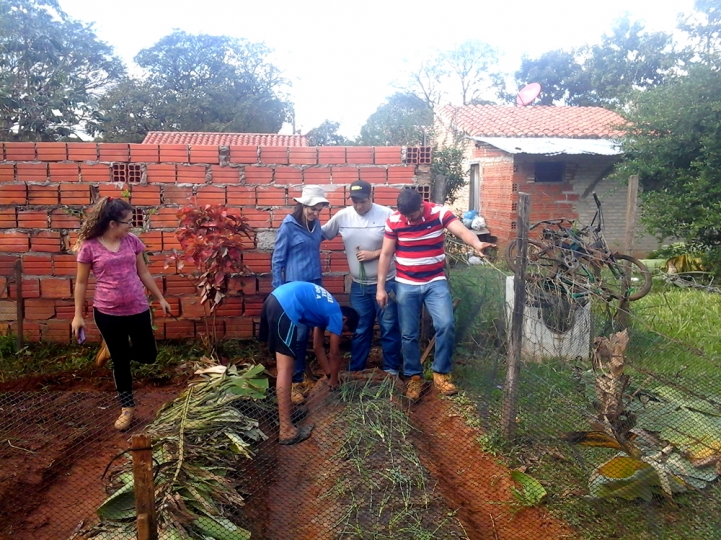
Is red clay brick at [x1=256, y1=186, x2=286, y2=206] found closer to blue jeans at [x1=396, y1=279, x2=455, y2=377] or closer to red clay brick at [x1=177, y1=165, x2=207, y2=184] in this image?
red clay brick at [x1=177, y1=165, x2=207, y2=184]

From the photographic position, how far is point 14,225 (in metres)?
5.27

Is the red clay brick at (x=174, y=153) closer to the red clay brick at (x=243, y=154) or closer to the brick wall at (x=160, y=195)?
the brick wall at (x=160, y=195)

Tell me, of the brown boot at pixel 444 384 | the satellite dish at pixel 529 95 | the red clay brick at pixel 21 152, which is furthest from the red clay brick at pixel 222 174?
the satellite dish at pixel 529 95

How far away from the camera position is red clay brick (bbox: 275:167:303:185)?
5297mm

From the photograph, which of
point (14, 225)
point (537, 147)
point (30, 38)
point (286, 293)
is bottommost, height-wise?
point (286, 293)

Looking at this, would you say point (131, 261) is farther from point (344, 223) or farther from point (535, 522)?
point (535, 522)

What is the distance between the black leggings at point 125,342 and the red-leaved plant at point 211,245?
32.5 inches

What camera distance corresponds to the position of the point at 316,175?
531 centimetres

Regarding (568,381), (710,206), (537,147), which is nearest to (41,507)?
(568,381)

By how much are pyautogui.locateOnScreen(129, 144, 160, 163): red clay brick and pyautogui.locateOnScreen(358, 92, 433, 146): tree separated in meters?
10.6

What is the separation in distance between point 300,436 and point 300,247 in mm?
1432

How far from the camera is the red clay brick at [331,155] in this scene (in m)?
5.29

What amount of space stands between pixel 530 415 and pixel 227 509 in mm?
1862

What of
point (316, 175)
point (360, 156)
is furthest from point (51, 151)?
point (360, 156)
